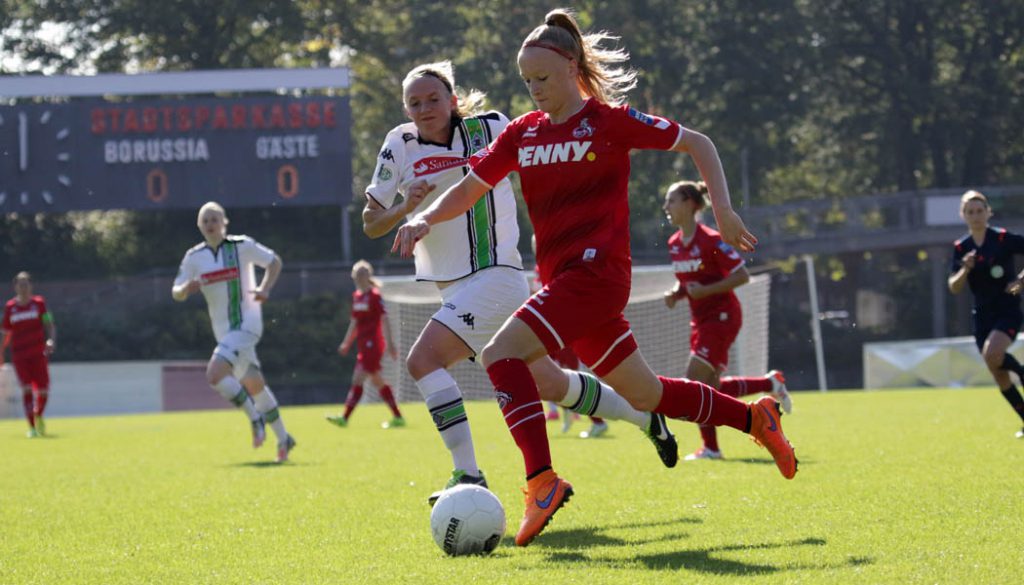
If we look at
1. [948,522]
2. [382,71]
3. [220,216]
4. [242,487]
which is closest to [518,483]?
[242,487]

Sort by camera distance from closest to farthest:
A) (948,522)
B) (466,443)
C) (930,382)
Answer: (948,522) < (466,443) < (930,382)

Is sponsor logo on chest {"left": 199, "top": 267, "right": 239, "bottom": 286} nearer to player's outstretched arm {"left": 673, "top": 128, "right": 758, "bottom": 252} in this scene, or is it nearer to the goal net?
player's outstretched arm {"left": 673, "top": 128, "right": 758, "bottom": 252}

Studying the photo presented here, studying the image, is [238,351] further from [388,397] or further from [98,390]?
[98,390]

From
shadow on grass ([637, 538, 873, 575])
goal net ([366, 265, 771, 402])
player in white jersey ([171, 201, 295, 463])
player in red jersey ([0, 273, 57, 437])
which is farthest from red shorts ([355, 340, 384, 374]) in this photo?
shadow on grass ([637, 538, 873, 575])

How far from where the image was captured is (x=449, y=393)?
632cm

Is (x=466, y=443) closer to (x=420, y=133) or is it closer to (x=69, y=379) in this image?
(x=420, y=133)

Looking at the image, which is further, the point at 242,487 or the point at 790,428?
the point at 790,428

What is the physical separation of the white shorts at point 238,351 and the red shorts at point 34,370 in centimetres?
736

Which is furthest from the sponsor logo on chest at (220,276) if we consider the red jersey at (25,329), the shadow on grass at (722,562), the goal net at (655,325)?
the goal net at (655,325)

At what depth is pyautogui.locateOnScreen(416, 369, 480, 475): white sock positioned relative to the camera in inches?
245

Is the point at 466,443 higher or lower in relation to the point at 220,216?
lower

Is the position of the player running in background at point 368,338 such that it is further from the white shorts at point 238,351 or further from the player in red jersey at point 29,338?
the white shorts at point 238,351

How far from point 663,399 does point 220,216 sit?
6.44m

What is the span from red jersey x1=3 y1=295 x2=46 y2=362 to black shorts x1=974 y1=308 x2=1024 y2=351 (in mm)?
11703
